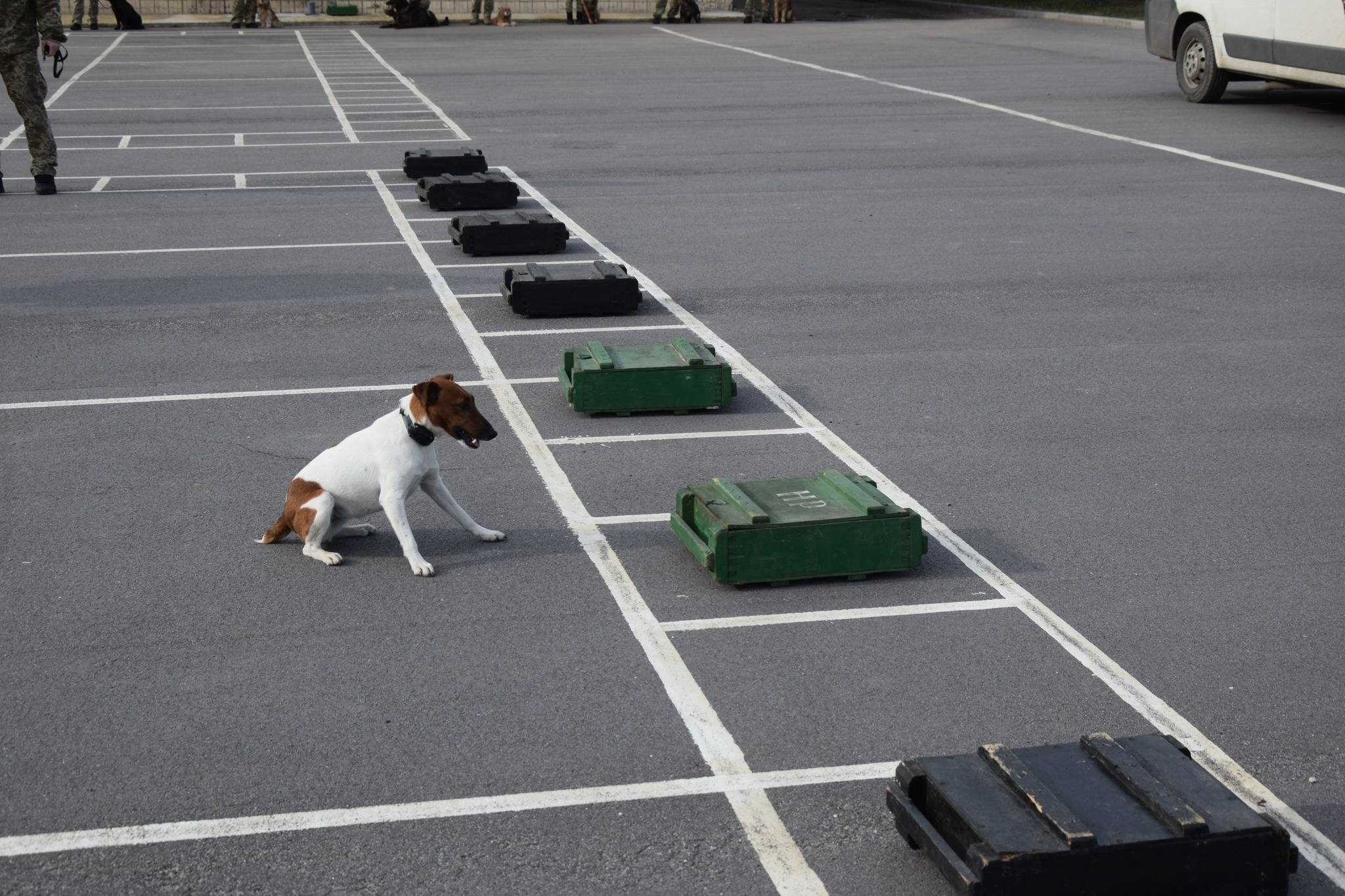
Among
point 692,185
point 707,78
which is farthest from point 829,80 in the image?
point 692,185

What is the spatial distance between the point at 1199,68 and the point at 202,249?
57.0 feet

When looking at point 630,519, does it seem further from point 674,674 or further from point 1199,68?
point 1199,68

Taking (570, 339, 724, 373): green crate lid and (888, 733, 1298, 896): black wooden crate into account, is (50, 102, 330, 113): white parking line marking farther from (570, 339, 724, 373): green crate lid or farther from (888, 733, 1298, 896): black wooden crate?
(888, 733, 1298, 896): black wooden crate

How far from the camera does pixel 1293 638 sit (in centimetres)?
619

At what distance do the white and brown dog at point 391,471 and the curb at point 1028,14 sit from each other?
1464 inches

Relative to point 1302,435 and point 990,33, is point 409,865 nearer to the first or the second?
point 1302,435

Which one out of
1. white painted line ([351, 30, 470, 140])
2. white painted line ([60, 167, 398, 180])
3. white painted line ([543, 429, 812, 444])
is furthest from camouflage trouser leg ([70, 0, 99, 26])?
white painted line ([543, 429, 812, 444])

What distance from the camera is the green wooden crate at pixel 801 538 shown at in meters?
6.58

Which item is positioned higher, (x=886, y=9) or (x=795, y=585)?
(x=886, y=9)

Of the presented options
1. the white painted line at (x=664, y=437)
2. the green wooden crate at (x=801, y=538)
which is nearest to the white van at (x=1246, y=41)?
the white painted line at (x=664, y=437)

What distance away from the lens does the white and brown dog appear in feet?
21.8

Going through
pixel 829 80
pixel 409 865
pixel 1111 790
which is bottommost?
pixel 409 865

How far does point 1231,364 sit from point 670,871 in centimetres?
733

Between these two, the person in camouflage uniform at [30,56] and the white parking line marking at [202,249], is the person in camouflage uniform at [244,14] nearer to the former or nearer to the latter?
the person in camouflage uniform at [30,56]
